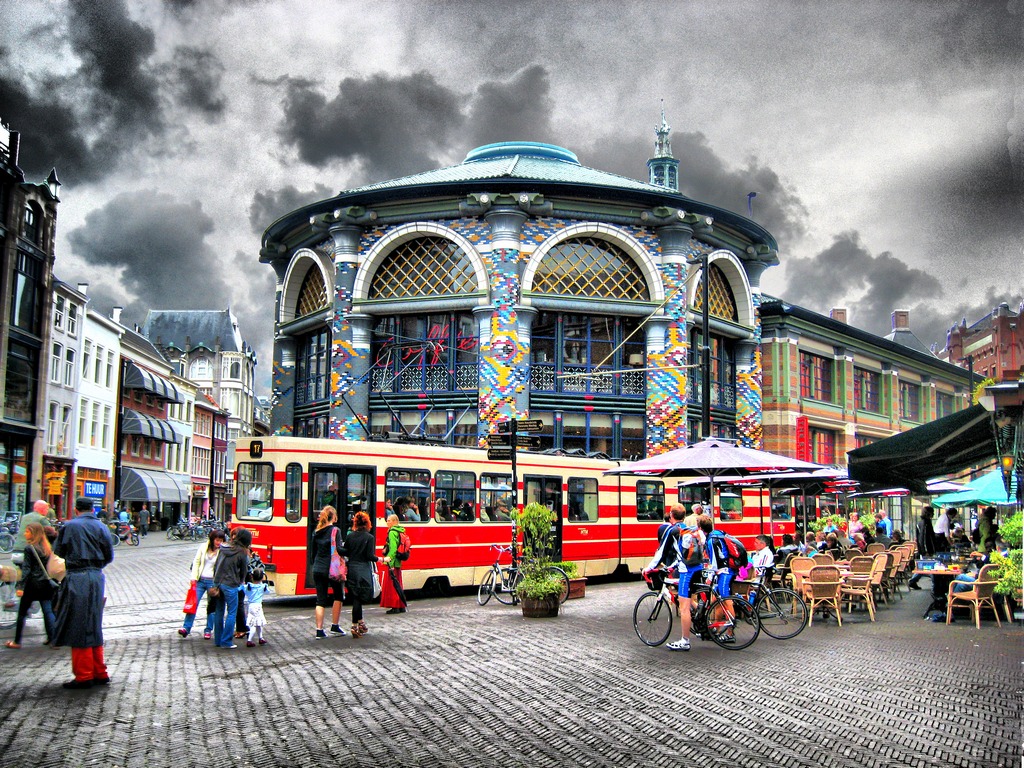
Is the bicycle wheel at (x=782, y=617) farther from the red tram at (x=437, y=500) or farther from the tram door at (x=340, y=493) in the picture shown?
the tram door at (x=340, y=493)

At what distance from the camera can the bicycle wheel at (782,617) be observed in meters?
13.3

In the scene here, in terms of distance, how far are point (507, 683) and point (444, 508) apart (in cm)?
1011

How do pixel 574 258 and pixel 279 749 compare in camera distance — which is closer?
pixel 279 749

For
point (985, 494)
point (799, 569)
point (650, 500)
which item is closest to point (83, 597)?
point (799, 569)

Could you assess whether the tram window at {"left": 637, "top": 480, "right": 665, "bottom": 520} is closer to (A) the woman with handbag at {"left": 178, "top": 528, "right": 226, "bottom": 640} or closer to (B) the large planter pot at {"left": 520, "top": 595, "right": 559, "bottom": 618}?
(B) the large planter pot at {"left": 520, "top": 595, "right": 559, "bottom": 618}

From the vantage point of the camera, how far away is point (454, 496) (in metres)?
20.1

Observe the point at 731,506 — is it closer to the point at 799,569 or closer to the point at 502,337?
the point at 502,337

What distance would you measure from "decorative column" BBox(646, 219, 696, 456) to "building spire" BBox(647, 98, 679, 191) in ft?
182

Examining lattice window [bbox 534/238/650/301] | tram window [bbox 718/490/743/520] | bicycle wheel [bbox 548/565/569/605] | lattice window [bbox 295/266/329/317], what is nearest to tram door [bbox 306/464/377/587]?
bicycle wheel [bbox 548/565/569/605]

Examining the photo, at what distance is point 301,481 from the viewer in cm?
1783

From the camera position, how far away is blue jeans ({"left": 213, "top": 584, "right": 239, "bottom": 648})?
12.5m

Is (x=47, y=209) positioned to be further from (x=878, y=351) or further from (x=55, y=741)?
(x=878, y=351)

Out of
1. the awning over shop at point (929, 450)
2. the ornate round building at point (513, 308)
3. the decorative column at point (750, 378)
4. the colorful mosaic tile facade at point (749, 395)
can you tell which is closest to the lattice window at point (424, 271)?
the ornate round building at point (513, 308)

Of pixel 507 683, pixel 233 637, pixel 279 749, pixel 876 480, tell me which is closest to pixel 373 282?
pixel 876 480
